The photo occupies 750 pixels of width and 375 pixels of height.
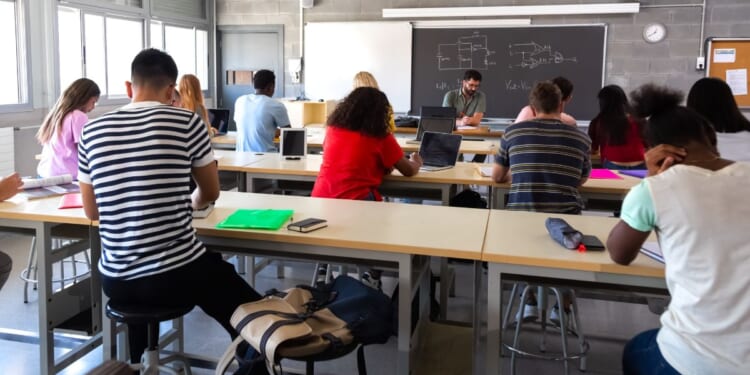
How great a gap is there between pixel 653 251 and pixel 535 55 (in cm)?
556

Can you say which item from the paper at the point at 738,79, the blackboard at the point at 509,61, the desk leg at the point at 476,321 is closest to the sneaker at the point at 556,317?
the desk leg at the point at 476,321

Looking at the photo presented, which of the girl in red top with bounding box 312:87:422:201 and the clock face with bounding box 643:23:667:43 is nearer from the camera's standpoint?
the girl in red top with bounding box 312:87:422:201

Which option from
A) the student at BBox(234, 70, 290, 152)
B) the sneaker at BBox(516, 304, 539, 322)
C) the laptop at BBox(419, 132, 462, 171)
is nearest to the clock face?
the laptop at BBox(419, 132, 462, 171)

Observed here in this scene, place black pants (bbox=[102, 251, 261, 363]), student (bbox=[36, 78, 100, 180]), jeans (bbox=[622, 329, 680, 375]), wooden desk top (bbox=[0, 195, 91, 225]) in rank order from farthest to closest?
student (bbox=[36, 78, 100, 180]) → wooden desk top (bbox=[0, 195, 91, 225]) → black pants (bbox=[102, 251, 261, 363]) → jeans (bbox=[622, 329, 680, 375])

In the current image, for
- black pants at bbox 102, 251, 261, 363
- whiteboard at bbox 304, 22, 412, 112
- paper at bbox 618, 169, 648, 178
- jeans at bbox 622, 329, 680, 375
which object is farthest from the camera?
whiteboard at bbox 304, 22, 412, 112

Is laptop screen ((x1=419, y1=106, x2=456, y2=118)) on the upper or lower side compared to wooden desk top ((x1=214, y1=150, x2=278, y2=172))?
upper

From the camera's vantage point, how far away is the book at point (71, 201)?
2585 mm

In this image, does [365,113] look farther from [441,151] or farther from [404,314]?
[404,314]

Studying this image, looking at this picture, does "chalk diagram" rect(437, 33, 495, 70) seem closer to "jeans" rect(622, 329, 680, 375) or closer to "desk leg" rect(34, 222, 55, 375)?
"desk leg" rect(34, 222, 55, 375)

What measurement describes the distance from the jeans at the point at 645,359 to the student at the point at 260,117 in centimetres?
335

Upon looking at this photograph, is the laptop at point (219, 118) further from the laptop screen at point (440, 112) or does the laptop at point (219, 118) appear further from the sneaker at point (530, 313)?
the sneaker at point (530, 313)

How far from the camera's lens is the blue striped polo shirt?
2.84 meters

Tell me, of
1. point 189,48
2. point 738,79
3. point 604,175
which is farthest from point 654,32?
point 189,48

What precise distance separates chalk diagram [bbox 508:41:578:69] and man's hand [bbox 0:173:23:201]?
5715mm
